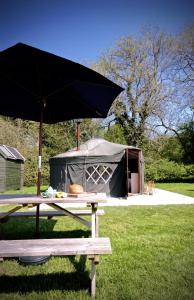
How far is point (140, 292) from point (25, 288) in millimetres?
1047

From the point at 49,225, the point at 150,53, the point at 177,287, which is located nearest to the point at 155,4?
the point at 49,225

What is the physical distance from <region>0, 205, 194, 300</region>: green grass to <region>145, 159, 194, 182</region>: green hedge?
50.3 ft

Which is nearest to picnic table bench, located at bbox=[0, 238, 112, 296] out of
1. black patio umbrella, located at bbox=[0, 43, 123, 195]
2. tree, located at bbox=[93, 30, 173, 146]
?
black patio umbrella, located at bbox=[0, 43, 123, 195]

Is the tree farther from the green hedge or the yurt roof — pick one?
the yurt roof

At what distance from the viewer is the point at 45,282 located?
2600 millimetres

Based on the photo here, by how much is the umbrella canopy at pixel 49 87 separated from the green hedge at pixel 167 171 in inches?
639

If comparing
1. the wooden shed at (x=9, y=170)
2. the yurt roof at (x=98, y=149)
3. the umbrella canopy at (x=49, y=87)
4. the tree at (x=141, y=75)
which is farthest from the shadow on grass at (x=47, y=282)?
the tree at (x=141, y=75)

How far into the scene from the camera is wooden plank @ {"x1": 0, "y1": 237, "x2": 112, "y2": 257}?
224 centimetres

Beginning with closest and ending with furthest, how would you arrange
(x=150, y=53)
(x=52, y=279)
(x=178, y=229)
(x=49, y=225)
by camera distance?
(x=52, y=279)
(x=178, y=229)
(x=49, y=225)
(x=150, y=53)

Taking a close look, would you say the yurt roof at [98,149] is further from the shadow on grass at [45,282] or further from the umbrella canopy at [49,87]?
the shadow on grass at [45,282]

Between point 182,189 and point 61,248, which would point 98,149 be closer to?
point 182,189

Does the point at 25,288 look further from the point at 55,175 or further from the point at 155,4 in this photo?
the point at 55,175

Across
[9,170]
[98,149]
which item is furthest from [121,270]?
[9,170]

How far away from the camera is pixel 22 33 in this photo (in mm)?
8695
